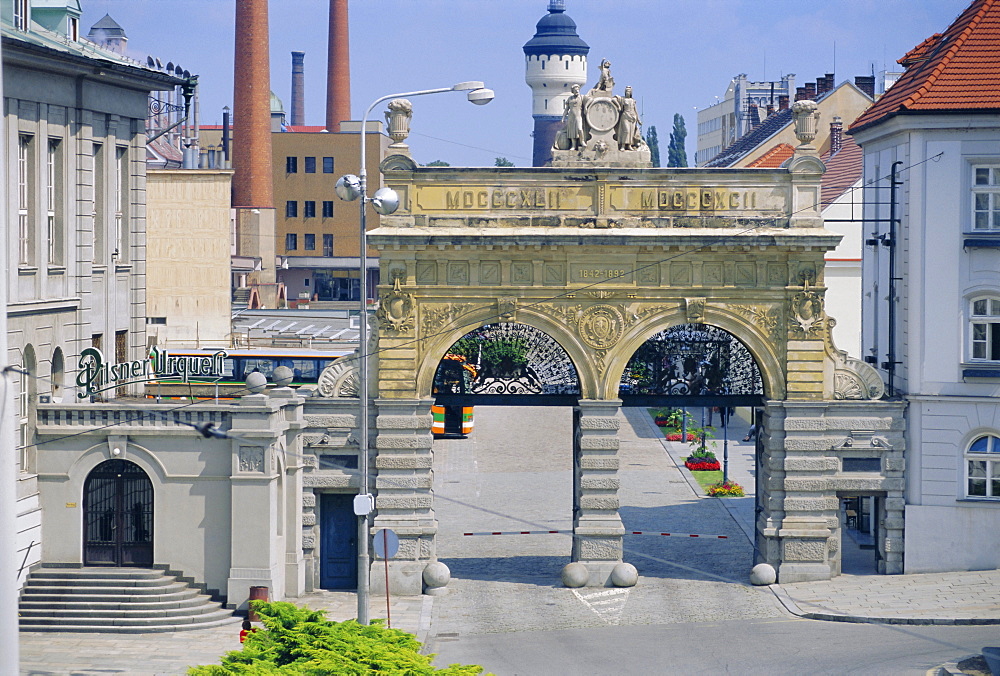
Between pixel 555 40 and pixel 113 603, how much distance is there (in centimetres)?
16684

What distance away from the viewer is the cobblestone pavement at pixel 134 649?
26797 millimetres

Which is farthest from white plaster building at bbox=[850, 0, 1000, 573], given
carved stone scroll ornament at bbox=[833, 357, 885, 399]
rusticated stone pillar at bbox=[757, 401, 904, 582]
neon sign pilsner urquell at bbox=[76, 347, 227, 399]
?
neon sign pilsner urquell at bbox=[76, 347, 227, 399]

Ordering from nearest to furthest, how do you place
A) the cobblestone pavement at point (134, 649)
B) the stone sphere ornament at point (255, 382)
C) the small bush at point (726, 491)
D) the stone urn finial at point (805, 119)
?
the cobblestone pavement at point (134, 649) < the stone sphere ornament at point (255, 382) < the stone urn finial at point (805, 119) < the small bush at point (726, 491)

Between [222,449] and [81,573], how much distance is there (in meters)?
3.92

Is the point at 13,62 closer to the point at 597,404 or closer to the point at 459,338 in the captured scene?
the point at 459,338

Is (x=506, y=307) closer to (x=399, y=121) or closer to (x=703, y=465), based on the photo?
(x=399, y=121)

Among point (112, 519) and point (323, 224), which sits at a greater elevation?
point (323, 224)

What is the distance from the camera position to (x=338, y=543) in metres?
34.1

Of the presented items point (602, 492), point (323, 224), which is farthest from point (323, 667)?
point (323, 224)

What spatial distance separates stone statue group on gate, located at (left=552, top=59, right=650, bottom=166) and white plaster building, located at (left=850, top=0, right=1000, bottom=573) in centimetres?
640

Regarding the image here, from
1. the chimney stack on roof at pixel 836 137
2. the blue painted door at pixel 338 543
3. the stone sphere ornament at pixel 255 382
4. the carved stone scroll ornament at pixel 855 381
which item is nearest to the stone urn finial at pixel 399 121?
the stone sphere ornament at pixel 255 382

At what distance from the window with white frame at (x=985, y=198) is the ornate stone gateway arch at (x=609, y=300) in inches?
161

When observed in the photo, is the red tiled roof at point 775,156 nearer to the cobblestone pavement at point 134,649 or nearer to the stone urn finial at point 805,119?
the stone urn finial at point 805,119

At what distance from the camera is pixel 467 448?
61250mm
